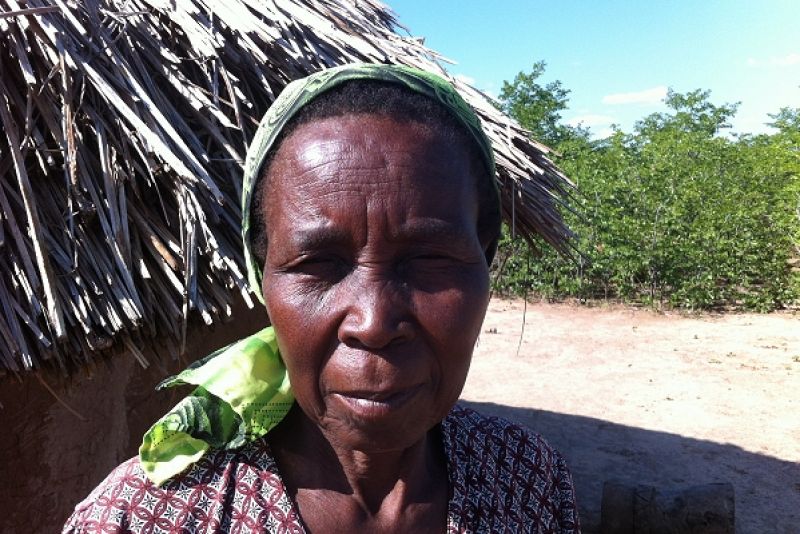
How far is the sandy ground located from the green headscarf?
341cm

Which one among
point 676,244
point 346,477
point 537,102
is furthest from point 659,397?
point 537,102

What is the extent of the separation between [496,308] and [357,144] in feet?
32.3

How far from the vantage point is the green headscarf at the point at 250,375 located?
3.01ft

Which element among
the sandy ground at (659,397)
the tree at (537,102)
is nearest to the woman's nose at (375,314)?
the sandy ground at (659,397)

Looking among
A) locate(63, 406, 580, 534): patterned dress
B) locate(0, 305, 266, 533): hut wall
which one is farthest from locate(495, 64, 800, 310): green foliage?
locate(63, 406, 580, 534): patterned dress

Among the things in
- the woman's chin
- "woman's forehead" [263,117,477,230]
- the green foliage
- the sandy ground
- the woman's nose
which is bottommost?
the sandy ground

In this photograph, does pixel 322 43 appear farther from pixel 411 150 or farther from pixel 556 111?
pixel 556 111

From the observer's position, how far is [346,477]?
1.07 meters

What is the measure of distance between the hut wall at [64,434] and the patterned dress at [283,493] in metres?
1.22

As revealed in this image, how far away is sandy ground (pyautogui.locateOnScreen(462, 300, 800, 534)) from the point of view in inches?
194

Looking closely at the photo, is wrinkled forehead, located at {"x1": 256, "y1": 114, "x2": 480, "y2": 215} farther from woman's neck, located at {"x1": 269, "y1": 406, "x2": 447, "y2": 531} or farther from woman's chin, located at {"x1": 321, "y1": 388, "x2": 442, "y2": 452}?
woman's neck, located at {"x1": 269, "y1": 406, "x2": 447, "y2": 531}

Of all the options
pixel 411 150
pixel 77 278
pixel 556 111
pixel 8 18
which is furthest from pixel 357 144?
pixel 556 111

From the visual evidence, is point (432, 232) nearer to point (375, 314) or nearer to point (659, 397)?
point (375, 314)

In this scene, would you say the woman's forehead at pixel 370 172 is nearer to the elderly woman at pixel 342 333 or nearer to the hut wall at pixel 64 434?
the elderly woman at pixel 342 333
